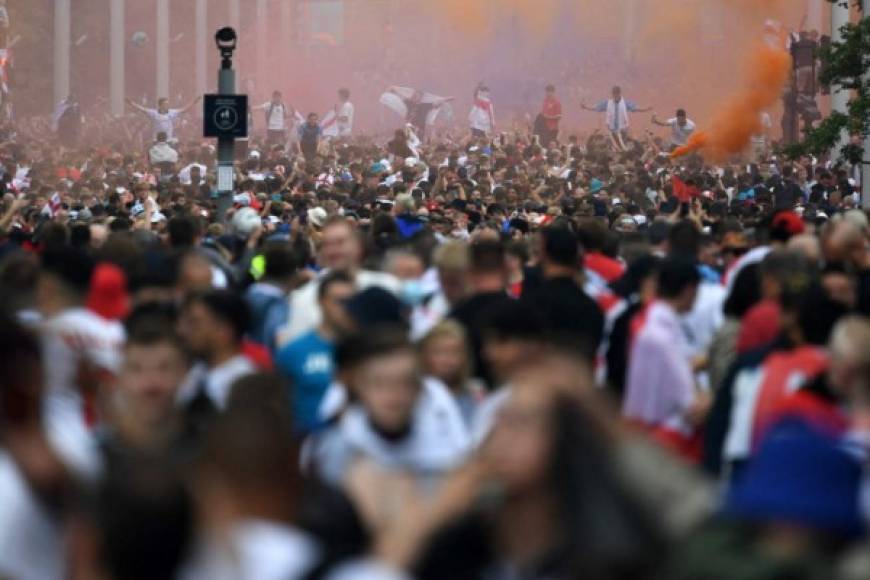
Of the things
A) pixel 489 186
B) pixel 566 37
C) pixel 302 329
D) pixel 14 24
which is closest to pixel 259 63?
pixel 566 37

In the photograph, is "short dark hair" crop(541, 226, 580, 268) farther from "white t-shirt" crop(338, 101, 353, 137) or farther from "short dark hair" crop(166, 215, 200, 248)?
"white t-shirt" crop(338, 101, 353, 137)

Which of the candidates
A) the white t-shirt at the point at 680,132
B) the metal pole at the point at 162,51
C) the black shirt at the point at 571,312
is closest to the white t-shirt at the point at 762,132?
the white t-shirt at the point at 680,132

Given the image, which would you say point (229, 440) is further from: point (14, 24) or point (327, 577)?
point (14, 24)

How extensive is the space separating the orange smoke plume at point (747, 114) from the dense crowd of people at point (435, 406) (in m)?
16.7

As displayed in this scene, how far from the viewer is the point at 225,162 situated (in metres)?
18.4

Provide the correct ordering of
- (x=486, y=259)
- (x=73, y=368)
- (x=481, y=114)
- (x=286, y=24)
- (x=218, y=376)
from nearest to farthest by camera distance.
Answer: (x=73, y=368) → (x=218, y=376) → (x=486, y=259) → (x=481, y=114) → (x=286, y=24)

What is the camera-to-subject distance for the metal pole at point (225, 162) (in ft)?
59.6

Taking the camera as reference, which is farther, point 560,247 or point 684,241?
point 684,241

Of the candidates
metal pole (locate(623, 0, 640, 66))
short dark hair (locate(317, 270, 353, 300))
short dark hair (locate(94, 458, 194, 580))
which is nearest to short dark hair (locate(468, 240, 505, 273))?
short dark hair (locate(317, 270, 353, 300))

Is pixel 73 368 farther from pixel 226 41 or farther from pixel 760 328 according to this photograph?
pixel 226 41

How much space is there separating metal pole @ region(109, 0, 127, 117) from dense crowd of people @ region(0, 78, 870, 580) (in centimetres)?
4113

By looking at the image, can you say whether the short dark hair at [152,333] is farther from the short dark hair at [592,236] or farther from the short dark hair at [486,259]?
the short dark hair at [592,236]

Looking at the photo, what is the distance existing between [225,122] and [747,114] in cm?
1932

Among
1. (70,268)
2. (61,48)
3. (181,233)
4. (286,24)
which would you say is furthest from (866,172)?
(286,24)
